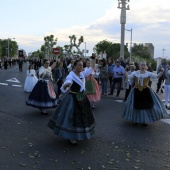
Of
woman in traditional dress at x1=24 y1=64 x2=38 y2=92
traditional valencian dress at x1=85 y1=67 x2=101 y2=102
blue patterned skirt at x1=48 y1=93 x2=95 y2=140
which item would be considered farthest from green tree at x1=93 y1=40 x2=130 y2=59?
blue patterned skirt at x1=48 y1=93 x2=95 y2=140

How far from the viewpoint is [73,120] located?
246 inches

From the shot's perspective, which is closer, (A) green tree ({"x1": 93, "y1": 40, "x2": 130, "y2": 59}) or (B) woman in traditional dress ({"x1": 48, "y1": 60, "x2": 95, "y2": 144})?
(B) woman in traditional dress ({"x1": 48, "y1": 60, "x2": 95, "y2": 144})

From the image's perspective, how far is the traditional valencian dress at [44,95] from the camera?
9.62m

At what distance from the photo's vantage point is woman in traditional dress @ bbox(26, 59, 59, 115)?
9617mm

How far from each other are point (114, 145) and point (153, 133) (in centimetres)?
159

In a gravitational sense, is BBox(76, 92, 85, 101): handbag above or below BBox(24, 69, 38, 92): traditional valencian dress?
above

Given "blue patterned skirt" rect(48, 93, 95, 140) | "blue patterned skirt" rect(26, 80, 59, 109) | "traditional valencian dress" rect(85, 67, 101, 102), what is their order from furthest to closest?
"traditional valencian dress" rect(85, 67, 101, 102) → "blue patterned skirt" rect(26, 80, 59, 109) → "blue patterned skirt" rect(48, 93, 95, 140)

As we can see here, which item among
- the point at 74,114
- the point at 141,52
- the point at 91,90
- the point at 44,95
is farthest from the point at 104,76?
the point at 141,52

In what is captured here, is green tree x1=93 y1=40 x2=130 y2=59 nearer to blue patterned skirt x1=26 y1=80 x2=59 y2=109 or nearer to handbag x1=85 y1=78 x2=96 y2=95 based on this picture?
handbag x1=85 y1=78 x2=96 y2=95

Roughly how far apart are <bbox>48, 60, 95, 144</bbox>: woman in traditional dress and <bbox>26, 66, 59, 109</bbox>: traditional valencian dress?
312cm

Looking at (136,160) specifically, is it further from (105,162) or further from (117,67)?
(117,67)

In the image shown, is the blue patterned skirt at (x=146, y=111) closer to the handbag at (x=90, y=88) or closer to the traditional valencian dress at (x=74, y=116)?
the traditional valencian dress at (x=74, y=116)

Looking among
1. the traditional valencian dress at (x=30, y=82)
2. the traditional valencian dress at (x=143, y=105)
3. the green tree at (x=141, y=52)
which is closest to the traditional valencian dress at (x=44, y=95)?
the traditional valencian dress at (x=143, y=105)

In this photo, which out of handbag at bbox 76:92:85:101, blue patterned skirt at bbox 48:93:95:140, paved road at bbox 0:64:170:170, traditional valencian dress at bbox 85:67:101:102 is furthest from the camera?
traditional valencian dress at bbox 85:67:101:102
